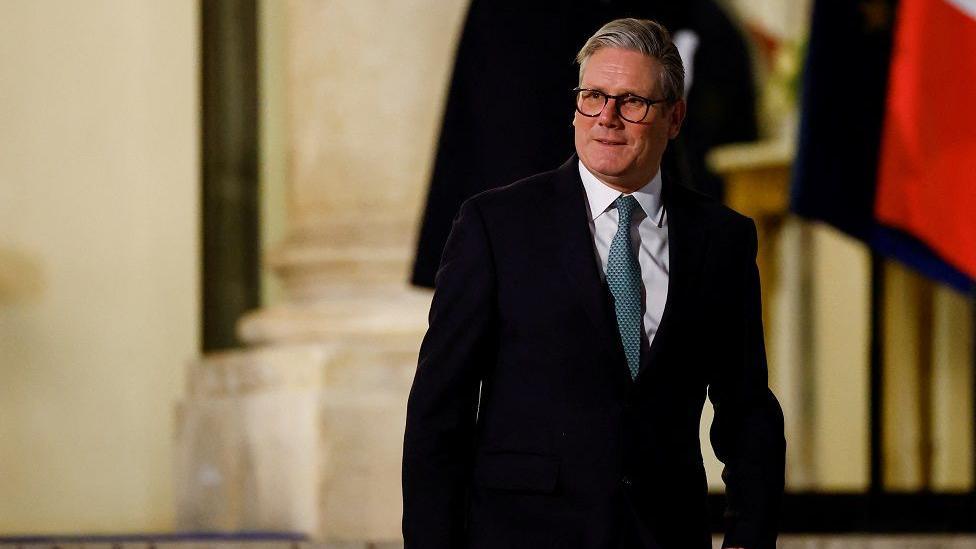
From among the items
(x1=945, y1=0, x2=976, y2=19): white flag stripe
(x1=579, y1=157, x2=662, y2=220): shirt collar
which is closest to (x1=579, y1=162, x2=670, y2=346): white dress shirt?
(x1=579, y1=157, x2=662, y2=220): shirt collar

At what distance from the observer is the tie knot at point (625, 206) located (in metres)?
3.27

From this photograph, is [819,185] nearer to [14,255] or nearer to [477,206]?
[14,255]

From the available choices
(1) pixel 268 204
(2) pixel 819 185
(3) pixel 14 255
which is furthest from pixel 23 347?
(2) pixel 819 185

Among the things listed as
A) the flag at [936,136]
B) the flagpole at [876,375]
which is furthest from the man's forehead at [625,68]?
the flagpole at [876,375]

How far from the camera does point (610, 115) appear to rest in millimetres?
3205

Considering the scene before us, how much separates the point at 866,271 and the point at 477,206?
660cm

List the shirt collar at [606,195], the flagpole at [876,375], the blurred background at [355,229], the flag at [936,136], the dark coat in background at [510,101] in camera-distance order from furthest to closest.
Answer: the flagpole at [876,375] < the flag at [936,136] < the blurred background at [355,229] < the dark coat in background at [510,101] < the shirt collar at [606,195]

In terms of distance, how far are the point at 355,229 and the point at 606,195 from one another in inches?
167

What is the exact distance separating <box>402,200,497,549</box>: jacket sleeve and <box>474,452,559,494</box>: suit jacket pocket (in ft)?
0.20

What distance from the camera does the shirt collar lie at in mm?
3289

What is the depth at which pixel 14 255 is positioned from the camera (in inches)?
328

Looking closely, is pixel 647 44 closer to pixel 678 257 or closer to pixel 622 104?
pixel 622 104

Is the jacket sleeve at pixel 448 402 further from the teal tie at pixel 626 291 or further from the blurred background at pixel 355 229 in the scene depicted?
the blurred background at pixel 355 229

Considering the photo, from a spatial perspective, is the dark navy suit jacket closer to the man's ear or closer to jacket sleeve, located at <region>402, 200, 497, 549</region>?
jacket sleeve, located at <region>402, 200, 497, 549</region>
